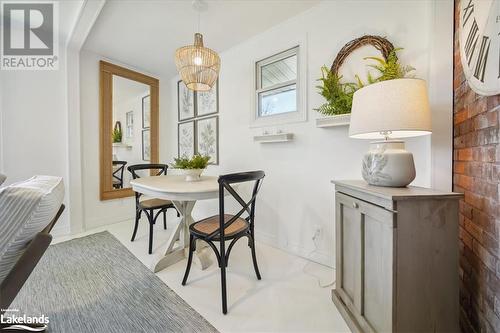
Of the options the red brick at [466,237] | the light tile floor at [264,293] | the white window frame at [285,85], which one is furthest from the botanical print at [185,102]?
the red brick at [466,237]

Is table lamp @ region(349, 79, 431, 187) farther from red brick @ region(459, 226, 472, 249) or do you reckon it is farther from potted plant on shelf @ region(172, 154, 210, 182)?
potted plant on shelf @ region(172, 154, 210, 182)

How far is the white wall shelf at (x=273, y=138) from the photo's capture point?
7.05ft

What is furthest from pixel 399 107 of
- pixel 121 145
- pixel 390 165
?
pixel 121 145

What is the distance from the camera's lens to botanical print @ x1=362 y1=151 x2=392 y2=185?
3.67 feet

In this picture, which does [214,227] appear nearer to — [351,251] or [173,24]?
[351,251]

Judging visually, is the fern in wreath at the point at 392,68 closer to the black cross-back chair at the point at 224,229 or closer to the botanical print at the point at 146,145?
the black cross-back chair at the point at 224,229

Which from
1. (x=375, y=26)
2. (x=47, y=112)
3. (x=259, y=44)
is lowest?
(x=47, y=112)

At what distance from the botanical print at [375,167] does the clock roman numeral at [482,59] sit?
478mm

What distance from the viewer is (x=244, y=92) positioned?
8.70ft

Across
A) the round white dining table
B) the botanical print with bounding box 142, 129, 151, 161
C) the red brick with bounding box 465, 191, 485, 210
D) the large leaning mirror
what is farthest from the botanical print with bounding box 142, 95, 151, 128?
the red brick with bounding box 465, 191, 485, 210

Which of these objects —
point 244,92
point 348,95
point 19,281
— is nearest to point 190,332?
point 19,281

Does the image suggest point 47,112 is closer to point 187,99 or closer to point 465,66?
point 187,99

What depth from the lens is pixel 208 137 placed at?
124 inches

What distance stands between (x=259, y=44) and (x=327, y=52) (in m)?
0.90
